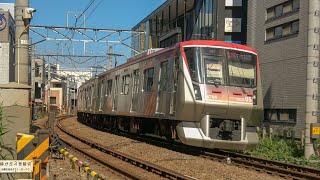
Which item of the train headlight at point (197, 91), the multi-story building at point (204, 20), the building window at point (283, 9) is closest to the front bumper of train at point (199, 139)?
the train headlight at point (197, 91)

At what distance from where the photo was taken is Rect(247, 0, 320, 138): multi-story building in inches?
757

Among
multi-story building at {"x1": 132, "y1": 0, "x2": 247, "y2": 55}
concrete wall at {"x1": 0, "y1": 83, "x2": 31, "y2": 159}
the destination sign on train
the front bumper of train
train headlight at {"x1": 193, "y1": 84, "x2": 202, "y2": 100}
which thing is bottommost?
the front bumper of train

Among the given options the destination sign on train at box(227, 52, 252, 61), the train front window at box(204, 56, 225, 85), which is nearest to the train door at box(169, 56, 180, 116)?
the train front window at box(204, 56, 225, 85)

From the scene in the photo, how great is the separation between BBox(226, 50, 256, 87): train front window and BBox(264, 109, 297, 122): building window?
6604mm

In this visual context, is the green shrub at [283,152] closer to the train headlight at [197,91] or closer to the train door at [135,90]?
the train headlight at [197,91]

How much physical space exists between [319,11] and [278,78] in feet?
24.9

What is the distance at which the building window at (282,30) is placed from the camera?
20.2 meters

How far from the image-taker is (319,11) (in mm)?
Answer: 13648

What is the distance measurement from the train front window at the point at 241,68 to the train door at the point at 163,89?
79.8 inches

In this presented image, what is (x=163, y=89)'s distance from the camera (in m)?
15.0

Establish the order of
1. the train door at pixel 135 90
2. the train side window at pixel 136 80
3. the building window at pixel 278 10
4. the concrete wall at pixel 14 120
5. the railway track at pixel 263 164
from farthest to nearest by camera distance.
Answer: the building window at pixel 278 10
the train side window at pixel 136 80
the train door at pixel 135 90
the railway track at pixel 263 164
the concrete wall at pixel 14 120

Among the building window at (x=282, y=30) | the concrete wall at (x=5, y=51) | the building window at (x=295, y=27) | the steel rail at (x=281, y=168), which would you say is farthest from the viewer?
the concrete wall at (x=5, y=51)

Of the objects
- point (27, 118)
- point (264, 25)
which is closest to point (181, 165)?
point (27, 118)

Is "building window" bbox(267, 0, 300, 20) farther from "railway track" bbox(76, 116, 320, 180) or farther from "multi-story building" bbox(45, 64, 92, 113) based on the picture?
"multi-story building" bbox(45, 64, 92, 113)
